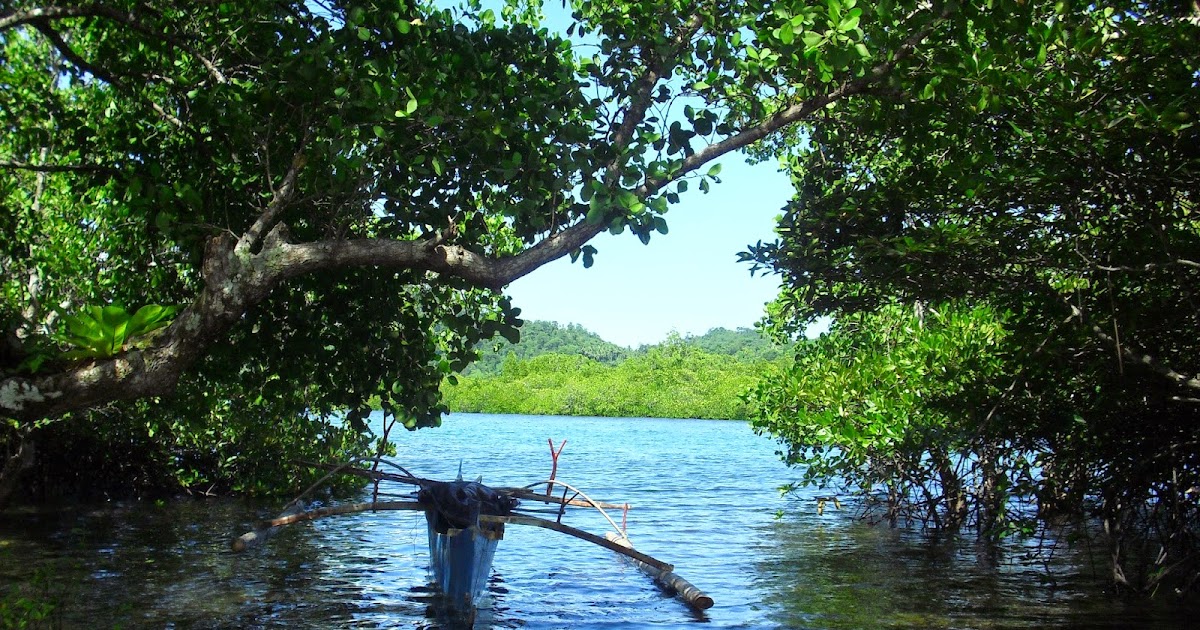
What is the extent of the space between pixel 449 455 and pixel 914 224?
96.9 feet

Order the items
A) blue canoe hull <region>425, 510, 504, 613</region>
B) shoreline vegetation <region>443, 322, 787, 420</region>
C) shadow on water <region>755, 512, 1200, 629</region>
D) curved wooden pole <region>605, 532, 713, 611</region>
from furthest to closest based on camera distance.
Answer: shoreline vegetation <region>443, 322, 787, 420</region>, shadow on water <region>755, 512, 1200, 629</region>, curved wooden pole <region>605, 532, 713, 611</region>, blue canoe hull <region>425, 510, 504, 613</region>

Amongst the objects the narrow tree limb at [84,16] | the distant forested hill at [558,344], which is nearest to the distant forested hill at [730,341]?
the distant forested hill at [558,344]

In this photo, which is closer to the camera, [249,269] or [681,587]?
[249,269]

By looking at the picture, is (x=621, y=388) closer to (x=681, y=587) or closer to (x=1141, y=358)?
(x=681, y=587)

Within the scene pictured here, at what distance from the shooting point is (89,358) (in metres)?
5.20

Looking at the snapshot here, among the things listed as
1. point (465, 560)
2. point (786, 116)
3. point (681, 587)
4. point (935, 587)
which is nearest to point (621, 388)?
point (935, 587)

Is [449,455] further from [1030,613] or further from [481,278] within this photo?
[481,278]

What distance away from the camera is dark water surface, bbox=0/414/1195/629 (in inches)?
397

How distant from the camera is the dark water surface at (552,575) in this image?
33.1 feet

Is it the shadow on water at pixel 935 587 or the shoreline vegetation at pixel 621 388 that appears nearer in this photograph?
the shadow on water at pixel 935 587

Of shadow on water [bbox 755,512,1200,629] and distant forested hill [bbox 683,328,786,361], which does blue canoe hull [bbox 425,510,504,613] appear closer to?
shadow on water [bbox 755,512,1200,629]

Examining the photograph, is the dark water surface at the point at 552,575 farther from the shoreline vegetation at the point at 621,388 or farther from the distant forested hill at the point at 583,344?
the distant forested hill at the point at 583,344

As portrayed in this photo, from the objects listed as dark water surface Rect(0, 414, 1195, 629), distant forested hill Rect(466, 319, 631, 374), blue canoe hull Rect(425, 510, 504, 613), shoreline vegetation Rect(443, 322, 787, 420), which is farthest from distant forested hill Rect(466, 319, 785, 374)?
blue canoe hull Rect(425, 510, 504, 613)

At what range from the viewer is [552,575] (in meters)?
13.6
